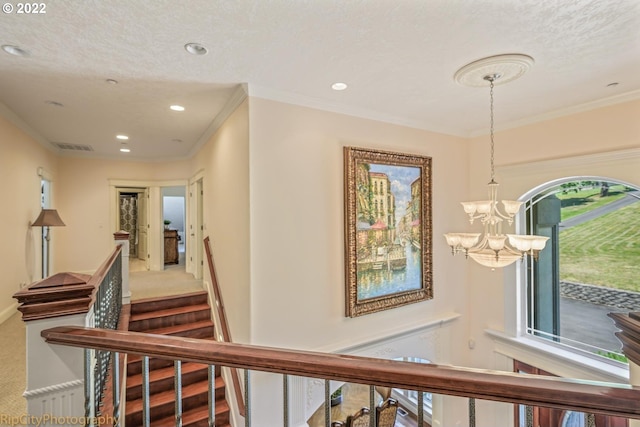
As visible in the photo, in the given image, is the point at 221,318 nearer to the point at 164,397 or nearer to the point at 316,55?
the point at 164,397

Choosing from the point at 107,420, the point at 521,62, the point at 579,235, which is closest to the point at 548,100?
the point at 521,62

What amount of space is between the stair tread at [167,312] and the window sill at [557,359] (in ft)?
13.2

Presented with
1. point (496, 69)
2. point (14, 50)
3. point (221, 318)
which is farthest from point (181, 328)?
point (496, 69)

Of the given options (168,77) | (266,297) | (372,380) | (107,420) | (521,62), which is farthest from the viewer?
(266,297)

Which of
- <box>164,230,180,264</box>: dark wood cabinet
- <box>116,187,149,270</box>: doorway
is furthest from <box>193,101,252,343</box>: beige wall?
<box>164,230,180,264</box>: dark wood cabinet

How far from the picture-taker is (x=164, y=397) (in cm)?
320

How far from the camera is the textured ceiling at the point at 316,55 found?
5.60ft

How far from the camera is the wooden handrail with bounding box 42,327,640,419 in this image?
72cm

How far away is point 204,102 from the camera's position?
3098 millimetres

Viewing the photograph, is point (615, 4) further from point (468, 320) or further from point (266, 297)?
point (468, 320)

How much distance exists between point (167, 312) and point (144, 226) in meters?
3.51

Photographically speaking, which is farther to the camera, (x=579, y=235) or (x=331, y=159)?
(x=579, y=235)

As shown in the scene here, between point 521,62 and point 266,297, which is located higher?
point 521,62

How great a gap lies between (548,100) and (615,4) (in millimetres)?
1566
